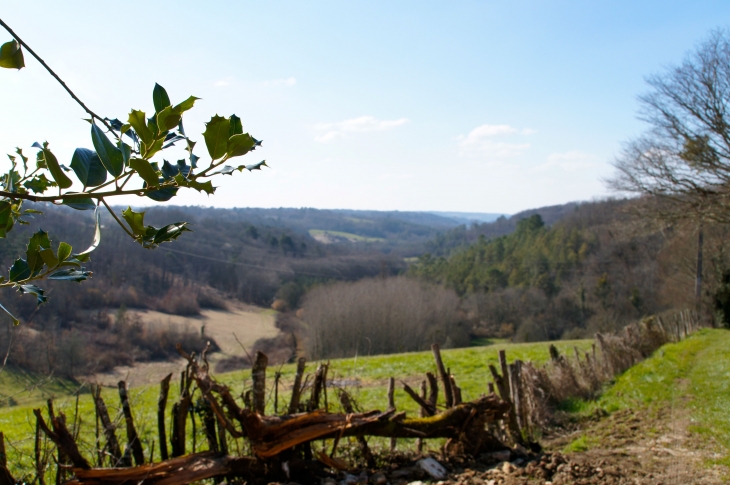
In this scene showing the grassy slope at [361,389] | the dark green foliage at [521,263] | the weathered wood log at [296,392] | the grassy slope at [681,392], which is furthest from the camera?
the dark green foliage at [521,263]

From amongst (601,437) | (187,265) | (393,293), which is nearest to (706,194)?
(601,437)

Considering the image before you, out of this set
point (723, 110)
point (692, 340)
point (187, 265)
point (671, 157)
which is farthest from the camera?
point (187, 265)

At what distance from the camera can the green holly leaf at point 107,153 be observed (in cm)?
100

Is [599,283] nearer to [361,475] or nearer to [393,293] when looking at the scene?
[393,293]

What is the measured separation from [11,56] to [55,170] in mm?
308

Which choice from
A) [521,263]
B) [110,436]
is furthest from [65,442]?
[521,263]

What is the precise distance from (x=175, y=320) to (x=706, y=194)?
43975 mm

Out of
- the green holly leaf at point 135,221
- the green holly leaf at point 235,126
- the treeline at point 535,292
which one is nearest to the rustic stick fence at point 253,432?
the green holly leaf at point 135,221

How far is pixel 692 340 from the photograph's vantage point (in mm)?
15680

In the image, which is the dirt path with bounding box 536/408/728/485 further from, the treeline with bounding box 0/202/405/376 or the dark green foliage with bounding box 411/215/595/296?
the dark green foliage with bounding box 411/215/595/296

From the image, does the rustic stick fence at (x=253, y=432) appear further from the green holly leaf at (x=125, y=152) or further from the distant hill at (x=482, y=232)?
the distant hill at (x=482, y=232)

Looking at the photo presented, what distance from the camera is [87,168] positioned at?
1.04 meters

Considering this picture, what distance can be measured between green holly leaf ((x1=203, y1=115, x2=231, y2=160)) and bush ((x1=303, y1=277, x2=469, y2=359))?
3220cm

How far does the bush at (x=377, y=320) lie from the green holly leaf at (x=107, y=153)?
32216 millimetres
